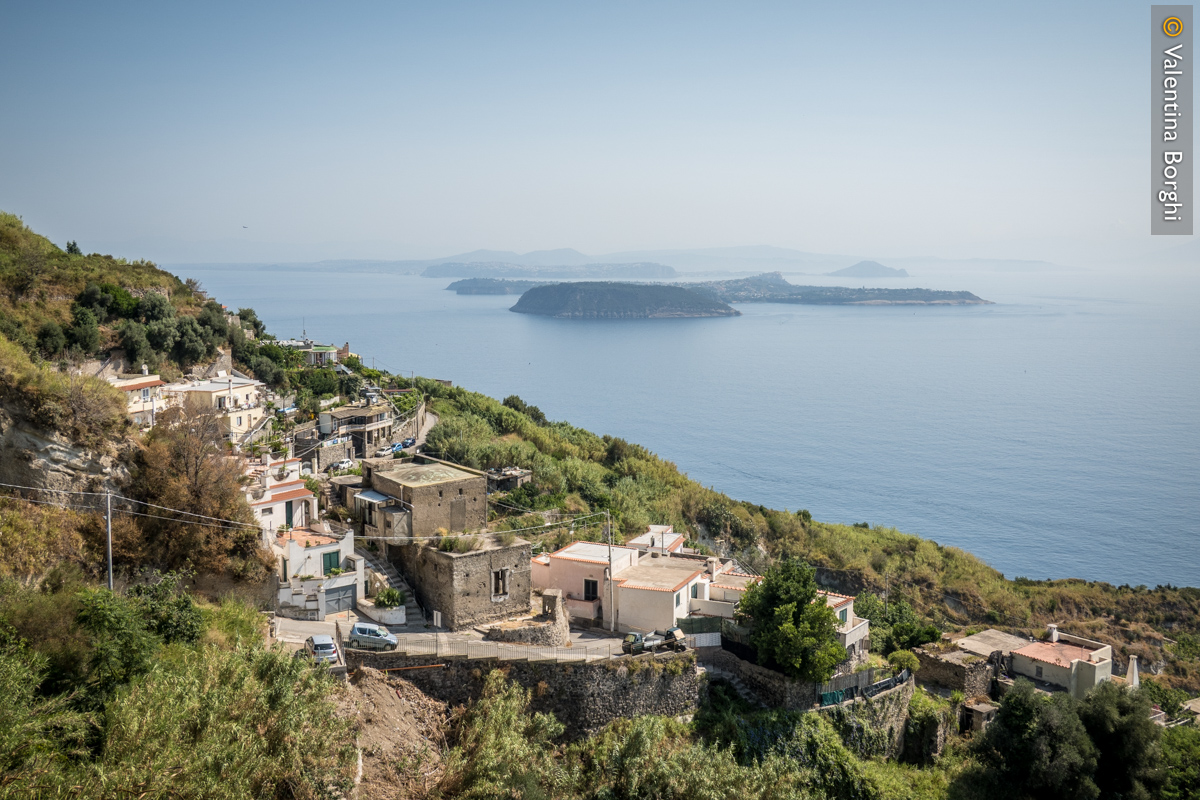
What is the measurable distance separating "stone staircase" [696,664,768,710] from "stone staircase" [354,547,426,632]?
6.90 m

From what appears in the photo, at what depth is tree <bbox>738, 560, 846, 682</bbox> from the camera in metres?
19.3

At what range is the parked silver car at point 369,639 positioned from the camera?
1697cm

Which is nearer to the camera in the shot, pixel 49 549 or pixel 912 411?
pixel 49 549

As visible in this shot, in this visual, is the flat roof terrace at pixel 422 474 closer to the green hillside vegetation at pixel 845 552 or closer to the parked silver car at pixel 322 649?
the parked silver car at pixel 322 649

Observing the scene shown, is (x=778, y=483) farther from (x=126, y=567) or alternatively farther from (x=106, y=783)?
(x=106, y=783)

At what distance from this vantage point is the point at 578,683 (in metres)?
17.9

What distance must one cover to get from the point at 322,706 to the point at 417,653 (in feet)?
11.9

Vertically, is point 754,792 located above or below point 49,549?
below

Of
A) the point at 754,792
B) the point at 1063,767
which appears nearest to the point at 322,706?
the point at 754,792

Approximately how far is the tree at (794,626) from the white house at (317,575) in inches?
388

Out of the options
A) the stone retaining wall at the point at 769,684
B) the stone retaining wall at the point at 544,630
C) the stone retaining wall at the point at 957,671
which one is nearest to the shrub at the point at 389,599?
the stone retaining wall at the point at 544,630

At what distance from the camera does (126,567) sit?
1753 centimetres

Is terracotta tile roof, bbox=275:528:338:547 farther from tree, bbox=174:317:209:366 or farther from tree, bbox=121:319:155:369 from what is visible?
tree, bbox=174:317:209:366

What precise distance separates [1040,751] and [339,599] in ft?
57.3
